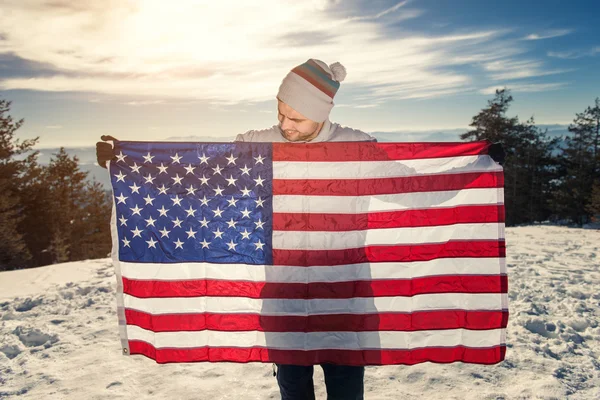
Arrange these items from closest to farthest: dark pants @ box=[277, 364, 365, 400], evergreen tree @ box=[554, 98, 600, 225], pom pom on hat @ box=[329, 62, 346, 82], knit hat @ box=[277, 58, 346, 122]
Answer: dark pants @ box=[277, 364, 365, 400] < knit hat @ box=[277, 58, 346, 122] < pom pom on hat @ box=[329, 62, 346, 82] < evergreen tree @ box=[554, 98, 600, 225]

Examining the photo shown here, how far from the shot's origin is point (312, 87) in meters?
2.86

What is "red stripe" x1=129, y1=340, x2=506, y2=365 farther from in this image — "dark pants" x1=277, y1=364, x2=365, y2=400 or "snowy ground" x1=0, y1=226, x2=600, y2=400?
"snowy ground" x1=0, y1=226, x2=600, y2=400

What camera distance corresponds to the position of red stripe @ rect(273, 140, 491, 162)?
120 inches

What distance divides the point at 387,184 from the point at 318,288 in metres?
1.02

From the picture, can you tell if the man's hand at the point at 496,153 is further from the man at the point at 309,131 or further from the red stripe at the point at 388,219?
the man at the point at 309,131

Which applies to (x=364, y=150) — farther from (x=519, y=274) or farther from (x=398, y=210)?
(x=519, y=274)

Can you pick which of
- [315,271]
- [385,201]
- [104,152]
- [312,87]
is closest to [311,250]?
[315,271]

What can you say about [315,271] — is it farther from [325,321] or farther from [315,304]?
[325,321]

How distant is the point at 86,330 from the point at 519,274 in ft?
25.8

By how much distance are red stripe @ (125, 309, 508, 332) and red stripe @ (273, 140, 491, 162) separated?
1.29 metres

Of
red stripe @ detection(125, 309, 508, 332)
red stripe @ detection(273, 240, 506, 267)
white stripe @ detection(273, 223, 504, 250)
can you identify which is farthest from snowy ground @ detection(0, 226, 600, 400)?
white stripe @ detection(273, 223, 504, 250)

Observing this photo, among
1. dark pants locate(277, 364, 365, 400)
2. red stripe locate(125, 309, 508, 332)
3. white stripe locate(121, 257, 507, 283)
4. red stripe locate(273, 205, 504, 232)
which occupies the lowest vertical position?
dark pants locate(277, 364, 365, 400)

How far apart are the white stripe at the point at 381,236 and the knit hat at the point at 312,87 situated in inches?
36.9

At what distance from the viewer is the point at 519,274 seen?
7691mm
